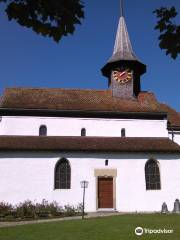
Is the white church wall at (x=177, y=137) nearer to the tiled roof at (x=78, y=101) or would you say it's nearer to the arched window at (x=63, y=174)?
the tiled roof at (x=78, y=101)

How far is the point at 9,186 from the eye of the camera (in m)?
25.0

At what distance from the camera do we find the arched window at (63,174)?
2564 cm

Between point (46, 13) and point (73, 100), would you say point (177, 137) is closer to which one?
point (73, 100)

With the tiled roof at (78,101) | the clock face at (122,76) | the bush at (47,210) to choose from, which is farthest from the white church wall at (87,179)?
the clock face at (122,76)

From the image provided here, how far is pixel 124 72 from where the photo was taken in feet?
104

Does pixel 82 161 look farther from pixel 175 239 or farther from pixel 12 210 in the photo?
pixel 175 239

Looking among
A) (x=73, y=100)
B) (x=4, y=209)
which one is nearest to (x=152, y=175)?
(x=73, y=100)

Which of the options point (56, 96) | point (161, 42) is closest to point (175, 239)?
point (161, 42)

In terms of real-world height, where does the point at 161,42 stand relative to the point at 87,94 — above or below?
below

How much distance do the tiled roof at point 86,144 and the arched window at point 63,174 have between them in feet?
3.56

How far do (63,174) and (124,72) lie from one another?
10891 millimetres

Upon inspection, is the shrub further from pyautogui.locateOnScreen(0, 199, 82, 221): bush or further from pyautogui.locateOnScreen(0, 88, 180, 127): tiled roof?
pyautogui.locateOnScreen(0, 88, 180, 127): tiled roof

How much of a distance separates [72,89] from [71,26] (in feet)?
92.3

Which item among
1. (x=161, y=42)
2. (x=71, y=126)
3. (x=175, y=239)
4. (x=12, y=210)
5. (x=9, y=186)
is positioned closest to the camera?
(x=161, y=42)
